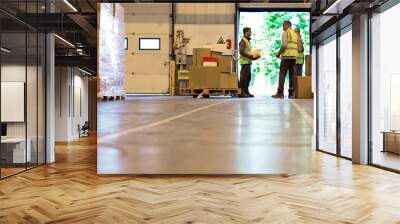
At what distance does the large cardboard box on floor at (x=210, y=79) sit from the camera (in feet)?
22.1

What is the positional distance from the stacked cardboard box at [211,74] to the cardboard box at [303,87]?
89 cm

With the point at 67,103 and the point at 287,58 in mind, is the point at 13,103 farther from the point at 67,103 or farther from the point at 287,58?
the point at 67,103

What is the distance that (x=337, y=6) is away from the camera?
8258 millimetres

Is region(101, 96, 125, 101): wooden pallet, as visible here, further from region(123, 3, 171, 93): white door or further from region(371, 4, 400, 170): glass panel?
region(371, 4, 400, 170): glass panel

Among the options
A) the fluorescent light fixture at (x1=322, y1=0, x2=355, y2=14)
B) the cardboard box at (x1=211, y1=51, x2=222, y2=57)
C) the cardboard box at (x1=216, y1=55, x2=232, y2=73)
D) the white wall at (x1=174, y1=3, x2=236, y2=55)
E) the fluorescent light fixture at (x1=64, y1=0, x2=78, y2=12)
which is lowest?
the cardboard box at (x1=216, y1=55, x2=232, y2=73)

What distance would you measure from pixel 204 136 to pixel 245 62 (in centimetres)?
130

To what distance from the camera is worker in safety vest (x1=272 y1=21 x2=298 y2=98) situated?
6.68 metres

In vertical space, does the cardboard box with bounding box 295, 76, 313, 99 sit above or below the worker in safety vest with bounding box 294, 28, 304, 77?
below

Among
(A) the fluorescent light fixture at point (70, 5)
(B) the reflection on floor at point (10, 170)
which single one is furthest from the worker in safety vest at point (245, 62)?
(B) the reflection on floor at point (10, 170)

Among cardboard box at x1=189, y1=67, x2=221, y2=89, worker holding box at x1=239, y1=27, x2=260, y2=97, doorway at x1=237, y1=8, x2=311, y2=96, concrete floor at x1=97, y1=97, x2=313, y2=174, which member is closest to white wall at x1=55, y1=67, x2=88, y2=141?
concrete floor at x1=97, y1=97, x2=313, y2=174

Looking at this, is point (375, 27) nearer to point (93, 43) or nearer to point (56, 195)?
point (56, 195)

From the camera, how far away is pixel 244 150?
721cm

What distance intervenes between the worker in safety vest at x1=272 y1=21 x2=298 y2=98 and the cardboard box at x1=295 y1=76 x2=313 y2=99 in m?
0.07

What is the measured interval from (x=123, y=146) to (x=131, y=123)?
1.33 feet
